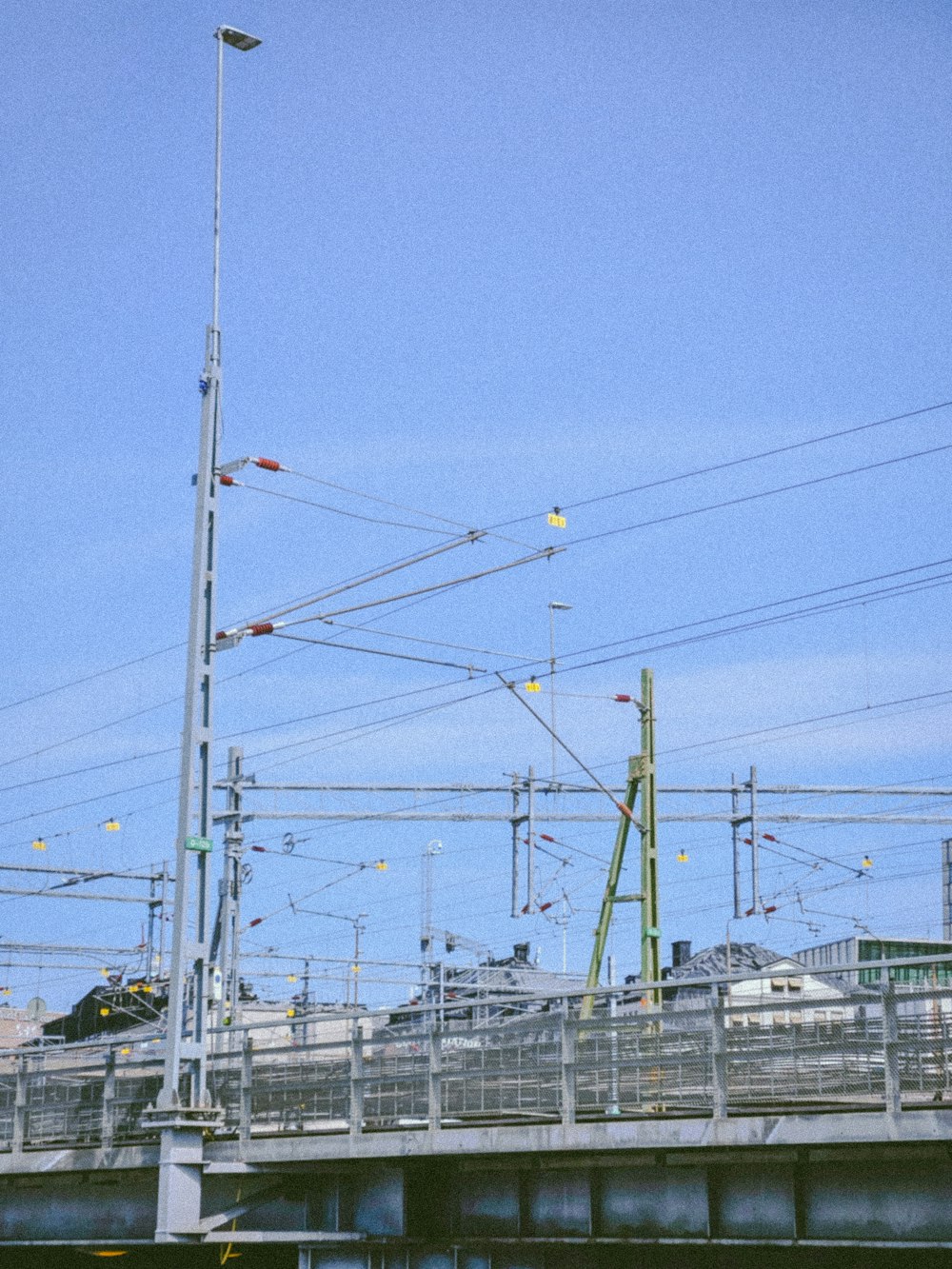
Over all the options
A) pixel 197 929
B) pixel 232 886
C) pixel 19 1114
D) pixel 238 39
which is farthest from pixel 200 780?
pixel 232 886

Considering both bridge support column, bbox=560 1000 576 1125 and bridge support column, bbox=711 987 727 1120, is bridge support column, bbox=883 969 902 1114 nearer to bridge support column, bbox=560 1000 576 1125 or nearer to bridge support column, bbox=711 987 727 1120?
bridge support column, bbox=711 987 727 1120

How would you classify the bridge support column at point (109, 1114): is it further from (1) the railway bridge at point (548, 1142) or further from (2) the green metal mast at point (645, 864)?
(2) the green metal mast at point (645, 864)

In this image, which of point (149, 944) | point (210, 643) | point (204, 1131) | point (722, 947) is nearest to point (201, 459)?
point (210, 643)

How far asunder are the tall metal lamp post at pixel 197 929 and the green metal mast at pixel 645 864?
759 cm

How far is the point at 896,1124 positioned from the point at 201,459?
14.3 m

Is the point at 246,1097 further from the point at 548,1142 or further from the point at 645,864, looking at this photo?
the point at 645,864

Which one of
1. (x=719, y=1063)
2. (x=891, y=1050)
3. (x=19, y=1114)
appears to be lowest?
(x=19, y=1114)

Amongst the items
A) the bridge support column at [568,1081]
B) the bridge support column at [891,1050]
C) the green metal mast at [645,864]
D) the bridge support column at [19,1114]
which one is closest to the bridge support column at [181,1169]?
the bridge support column at [19,1114]

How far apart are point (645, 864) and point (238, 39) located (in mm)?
14824

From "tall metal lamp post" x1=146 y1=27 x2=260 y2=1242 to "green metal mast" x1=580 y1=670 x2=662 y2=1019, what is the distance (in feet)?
24.9

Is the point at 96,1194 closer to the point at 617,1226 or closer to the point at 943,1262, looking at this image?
the point at 617,1226

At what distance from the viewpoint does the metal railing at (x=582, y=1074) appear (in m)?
17.0

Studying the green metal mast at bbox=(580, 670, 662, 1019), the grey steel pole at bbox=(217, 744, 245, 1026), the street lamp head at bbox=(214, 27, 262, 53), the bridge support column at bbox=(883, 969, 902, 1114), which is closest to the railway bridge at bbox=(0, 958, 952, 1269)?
the bridge support column at bbox=(883, 969, 902, 1114)

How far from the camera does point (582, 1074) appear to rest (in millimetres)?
20312
